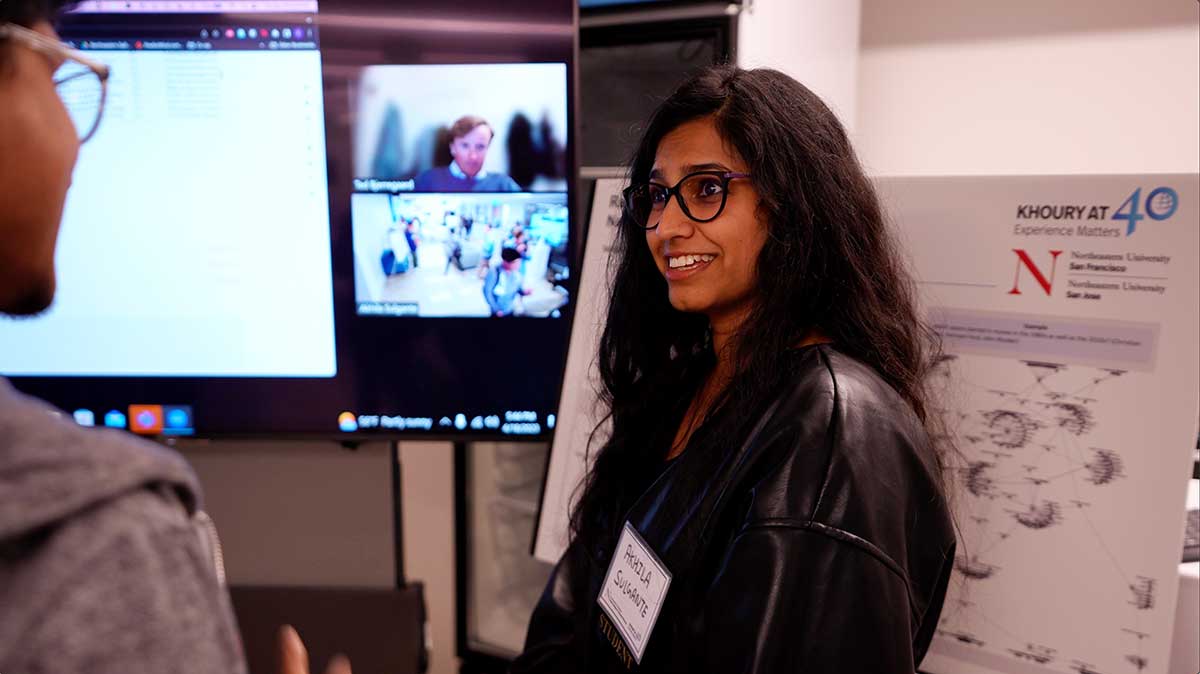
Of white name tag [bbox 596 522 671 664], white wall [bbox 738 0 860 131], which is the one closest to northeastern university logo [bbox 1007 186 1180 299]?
white wall [bbox 738 0 860 131]

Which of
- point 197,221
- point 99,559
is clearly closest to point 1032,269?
point 99,559

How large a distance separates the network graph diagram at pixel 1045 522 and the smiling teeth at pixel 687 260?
0.55 meters

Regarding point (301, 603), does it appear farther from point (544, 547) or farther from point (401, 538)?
point (544, 547)

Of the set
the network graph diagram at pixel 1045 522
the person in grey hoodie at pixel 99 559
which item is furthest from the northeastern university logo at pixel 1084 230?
the person in grey hoodie at pixel 99 559

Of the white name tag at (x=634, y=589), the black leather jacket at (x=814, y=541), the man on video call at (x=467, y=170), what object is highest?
the man on video call at (x=467, y=170)

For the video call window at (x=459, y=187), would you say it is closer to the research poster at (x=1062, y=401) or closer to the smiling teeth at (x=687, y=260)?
the smiling teeth at (x=687, y=260)

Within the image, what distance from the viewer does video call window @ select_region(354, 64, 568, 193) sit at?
6.02 feet

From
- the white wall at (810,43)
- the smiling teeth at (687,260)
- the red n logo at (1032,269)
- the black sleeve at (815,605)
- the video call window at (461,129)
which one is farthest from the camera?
the white wall at (810,43)

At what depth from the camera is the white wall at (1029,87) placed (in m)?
2.46

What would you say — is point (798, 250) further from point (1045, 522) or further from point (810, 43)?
point (810, 43)

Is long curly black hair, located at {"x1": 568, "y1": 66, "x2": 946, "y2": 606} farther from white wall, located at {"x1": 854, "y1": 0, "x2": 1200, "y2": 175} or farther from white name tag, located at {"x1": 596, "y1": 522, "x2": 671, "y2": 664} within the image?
white wall, located at {"x1": 854, "y1": 0, "x2": 1200, "y2": 175}

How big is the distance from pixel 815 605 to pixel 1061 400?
718 millimetres

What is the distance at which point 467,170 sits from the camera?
6.09 feet

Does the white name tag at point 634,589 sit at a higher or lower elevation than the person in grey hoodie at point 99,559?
lower
